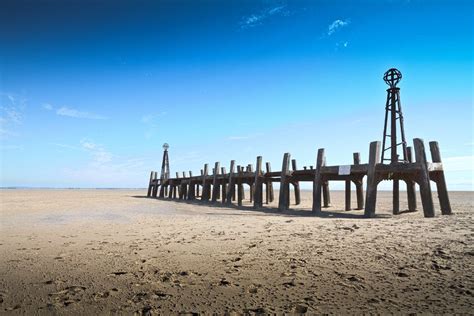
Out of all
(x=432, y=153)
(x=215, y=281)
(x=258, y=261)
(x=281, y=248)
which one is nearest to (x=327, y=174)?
(x=432, y=153)

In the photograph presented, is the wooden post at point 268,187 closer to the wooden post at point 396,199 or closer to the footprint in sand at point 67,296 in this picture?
the wooden post at point 396,199

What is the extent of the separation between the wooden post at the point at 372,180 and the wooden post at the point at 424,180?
3.96ft

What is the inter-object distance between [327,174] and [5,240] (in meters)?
10.9

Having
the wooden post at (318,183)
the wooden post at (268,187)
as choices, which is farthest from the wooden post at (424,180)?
the wooden post at (268,187)

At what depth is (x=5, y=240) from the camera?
Result: 6.94m

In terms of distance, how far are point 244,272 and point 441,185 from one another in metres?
9.34

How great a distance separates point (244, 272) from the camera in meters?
4.41

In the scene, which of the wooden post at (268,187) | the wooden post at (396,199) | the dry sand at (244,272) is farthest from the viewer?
the wooden post at (268,187)

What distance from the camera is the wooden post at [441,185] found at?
1055cm

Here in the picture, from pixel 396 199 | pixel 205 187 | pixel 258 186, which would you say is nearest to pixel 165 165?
pixel 205 187

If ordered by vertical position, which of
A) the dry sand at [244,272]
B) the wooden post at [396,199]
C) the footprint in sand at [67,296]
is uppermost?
the wooden post at [396,199]

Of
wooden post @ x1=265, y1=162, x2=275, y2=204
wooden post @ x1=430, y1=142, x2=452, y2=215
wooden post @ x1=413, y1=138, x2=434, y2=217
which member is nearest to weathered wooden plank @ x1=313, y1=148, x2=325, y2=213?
wooden post @ x1=413, y1=138, x2=434, y2=217

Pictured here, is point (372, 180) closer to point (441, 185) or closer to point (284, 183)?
point (441, 185)

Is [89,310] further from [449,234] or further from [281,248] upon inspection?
[449,234]
